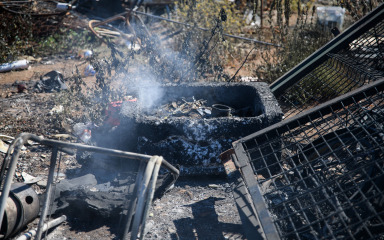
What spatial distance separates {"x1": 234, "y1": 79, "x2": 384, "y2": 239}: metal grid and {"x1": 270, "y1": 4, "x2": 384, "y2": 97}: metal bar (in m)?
1.07

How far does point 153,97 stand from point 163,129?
2.74ft

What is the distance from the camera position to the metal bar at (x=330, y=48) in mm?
3781

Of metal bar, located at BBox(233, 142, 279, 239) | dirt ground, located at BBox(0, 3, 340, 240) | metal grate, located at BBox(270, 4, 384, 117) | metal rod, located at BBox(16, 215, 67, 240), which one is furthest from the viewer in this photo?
metal grate, located at BBox(270, 4, 384, 117)

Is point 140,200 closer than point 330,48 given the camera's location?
Yes

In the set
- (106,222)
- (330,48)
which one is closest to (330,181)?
(106,222)

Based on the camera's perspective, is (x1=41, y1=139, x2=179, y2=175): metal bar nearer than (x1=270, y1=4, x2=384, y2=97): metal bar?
Yes

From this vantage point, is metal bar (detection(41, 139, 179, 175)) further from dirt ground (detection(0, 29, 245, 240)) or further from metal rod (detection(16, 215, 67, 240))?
dirt ground (detection(0, 29, 245, 240))

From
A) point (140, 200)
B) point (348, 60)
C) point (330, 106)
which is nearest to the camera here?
point (140, 200)

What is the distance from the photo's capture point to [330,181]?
92.7 inches

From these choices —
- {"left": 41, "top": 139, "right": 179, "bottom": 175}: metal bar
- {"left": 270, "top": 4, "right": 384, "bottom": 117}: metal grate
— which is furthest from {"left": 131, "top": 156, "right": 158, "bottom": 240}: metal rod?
{"left": 270, "top": 4, "right": 384, "bottom": 117}: metal grate

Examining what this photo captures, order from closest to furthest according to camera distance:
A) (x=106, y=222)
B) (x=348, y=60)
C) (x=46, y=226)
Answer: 1. (x=46, y=226)
2. (x=106, y=222)
3. (x=348, y=60)

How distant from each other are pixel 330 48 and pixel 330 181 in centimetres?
222

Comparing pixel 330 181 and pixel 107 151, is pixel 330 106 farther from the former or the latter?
pixel 107 151

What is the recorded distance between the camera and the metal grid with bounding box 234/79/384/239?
7.38ft
